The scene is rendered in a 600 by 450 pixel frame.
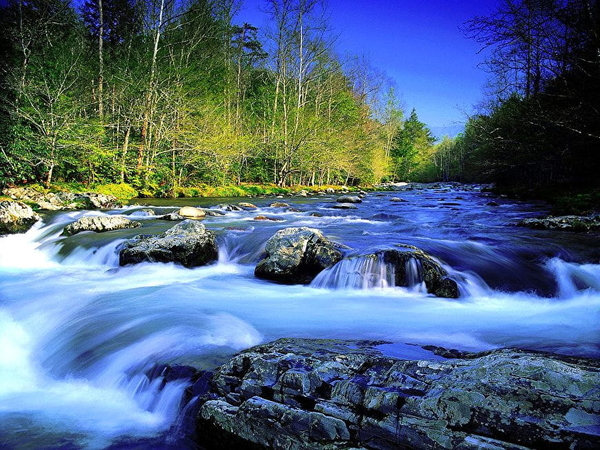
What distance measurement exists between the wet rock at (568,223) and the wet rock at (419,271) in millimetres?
5106

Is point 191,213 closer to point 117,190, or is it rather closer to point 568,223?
point 117,190

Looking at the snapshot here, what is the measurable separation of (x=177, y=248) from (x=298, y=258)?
2.24 metres

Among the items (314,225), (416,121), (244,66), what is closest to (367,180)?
(244,66)

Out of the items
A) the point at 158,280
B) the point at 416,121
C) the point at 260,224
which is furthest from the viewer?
the point at 416,121

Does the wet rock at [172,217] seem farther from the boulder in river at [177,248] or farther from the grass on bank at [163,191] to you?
the grass on bank at [163,191]

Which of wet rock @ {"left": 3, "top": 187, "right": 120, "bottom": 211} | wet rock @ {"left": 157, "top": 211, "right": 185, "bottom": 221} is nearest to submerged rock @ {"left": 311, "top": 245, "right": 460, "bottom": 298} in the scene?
wet rock @ {"left": 157, "top": 211, "right": 185, "bottom": 221}

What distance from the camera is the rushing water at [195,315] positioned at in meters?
2.71

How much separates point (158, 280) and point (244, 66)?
30.7 m

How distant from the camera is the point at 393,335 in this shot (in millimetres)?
3760

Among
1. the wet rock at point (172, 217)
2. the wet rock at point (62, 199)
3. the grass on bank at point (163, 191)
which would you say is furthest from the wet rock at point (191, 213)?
the grass on bank at point (163, 191)

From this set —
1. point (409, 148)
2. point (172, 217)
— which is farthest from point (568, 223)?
point (409, 148)

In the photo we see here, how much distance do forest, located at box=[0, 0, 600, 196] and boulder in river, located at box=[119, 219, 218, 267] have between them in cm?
793

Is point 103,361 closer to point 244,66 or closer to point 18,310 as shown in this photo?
point 18,310

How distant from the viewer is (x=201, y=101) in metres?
18.8
